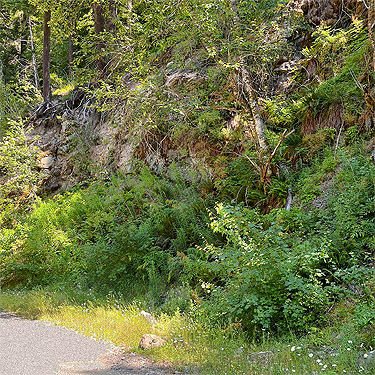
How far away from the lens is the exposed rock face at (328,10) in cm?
1067

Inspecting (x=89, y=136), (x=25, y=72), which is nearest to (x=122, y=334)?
(x=89, y=136)

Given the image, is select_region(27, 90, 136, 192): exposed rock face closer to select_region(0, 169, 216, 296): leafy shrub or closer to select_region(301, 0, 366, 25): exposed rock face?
select_region(0, 169, 216, 296): leafy shrub

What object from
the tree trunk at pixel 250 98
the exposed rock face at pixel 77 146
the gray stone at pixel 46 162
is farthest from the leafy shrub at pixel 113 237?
the gray stone at pixel 46 162

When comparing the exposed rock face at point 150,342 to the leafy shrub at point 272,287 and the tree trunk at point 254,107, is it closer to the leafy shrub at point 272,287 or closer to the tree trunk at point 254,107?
the leafy shrub at point 272,287

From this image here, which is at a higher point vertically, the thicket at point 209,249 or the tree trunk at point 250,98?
the tree trunk at point 250,98

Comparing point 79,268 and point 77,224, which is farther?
point 77,224

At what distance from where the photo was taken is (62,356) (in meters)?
5.31

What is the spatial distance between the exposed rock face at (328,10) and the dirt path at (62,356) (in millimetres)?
9624

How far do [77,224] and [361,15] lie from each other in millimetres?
9740

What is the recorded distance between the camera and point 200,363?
194 inches

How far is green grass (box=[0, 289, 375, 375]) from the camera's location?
431 cm

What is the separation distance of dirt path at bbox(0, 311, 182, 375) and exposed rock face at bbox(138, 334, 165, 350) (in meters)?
0.19

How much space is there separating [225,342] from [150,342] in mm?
1093

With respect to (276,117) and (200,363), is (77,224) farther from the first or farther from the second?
(200,363)
